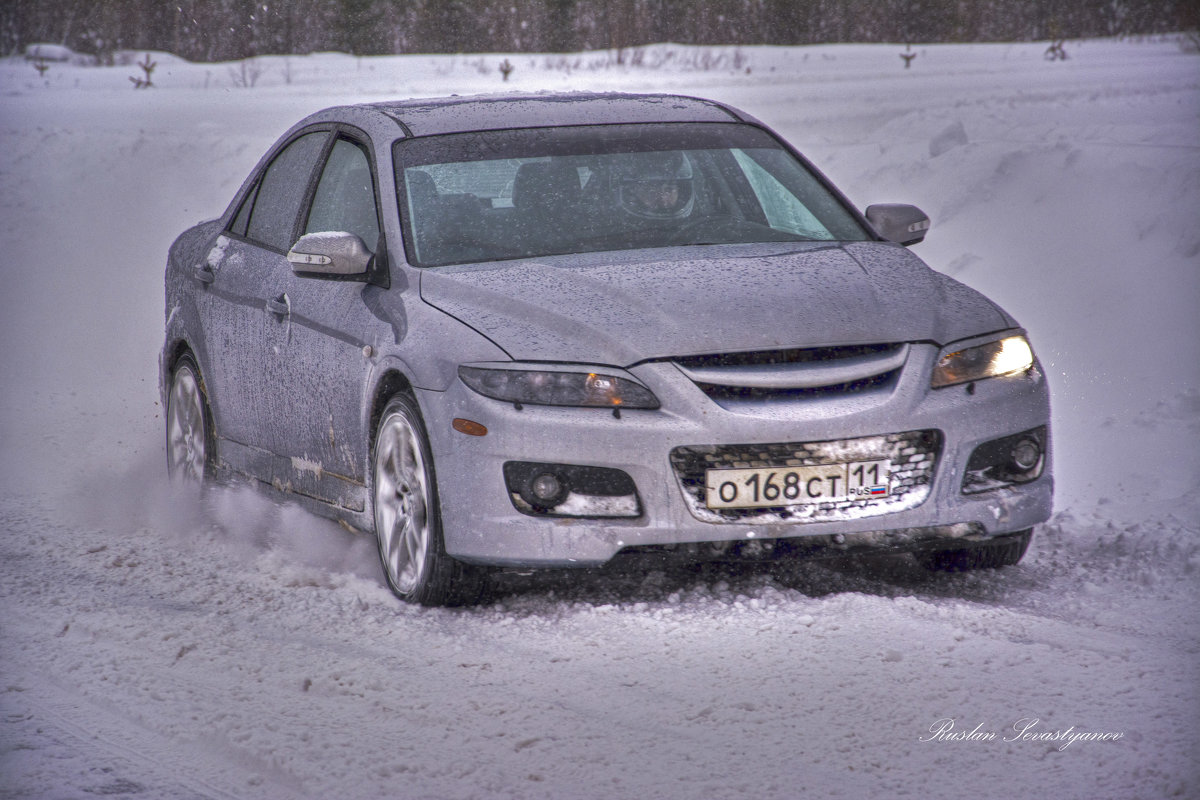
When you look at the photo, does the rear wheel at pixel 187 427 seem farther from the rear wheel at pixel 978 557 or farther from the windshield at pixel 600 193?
the rear wheel at pixel 978 557

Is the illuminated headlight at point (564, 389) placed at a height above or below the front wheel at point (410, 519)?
above

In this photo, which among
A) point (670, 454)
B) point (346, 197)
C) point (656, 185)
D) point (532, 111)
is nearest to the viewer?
point (670, 454)

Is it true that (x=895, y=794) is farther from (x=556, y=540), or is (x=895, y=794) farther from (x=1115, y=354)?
(x=1115, y=354)

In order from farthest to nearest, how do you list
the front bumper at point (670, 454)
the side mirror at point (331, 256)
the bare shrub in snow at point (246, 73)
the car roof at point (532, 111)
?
1. the bare shrub in snow at point (246, 73)
2. the car roof at point (532, 111)
3. the side mirror at point (331, 256)
4. the front bumper at point (670, 454)

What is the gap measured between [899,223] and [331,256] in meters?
2.08

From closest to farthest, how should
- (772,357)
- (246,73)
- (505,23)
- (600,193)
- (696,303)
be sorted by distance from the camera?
(772,357), (696,303), (600,193), (246,73), (505,23)

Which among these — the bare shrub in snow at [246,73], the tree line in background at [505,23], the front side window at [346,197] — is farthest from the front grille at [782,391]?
the bare shrub in snow at [246,73]

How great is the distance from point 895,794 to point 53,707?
2163 mm

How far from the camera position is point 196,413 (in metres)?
7.00

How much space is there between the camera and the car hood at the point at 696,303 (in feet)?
15.5

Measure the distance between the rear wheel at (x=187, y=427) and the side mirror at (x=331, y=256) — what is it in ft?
5.12

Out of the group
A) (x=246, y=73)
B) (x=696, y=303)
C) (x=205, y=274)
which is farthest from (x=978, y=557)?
(x=246, y=73)

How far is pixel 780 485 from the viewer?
15.2ft

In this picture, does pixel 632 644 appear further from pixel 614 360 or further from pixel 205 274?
pixel 205 274
